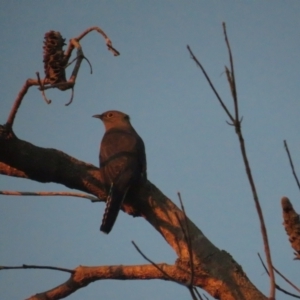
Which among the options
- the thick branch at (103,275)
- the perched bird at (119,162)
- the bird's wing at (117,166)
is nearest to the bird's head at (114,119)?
the perched bird at (119,162)

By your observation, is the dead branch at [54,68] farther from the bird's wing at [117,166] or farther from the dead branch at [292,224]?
the dead branch at [292,224]

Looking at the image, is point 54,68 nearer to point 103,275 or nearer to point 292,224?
point 103,275

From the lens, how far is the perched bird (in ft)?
17.5

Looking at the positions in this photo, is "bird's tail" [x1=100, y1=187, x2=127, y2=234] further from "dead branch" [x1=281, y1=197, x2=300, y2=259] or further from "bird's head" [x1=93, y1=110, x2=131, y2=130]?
"bird's head" [x1=93, y1=110, x2=131, y2=130]

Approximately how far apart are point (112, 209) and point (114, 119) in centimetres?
419

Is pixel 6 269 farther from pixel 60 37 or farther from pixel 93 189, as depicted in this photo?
pixel 60 37

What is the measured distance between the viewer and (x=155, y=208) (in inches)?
179

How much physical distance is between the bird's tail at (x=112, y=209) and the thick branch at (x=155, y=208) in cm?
35

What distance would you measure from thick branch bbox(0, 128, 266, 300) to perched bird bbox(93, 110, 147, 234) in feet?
1.20

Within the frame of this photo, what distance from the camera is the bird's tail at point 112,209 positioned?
5293 mm

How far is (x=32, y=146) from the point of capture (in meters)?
4.38

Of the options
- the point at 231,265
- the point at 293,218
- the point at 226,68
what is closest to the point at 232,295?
the point at 231,265

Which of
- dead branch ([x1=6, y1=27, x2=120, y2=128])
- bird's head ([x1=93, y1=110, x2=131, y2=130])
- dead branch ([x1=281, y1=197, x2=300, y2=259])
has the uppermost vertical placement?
bird's head ([x1=93, y1=110, x2=131, y2=130])

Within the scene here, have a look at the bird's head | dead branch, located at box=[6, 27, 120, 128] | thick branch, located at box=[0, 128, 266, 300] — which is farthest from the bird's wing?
dead branch, located at box=[6, 27, 120, 128]
